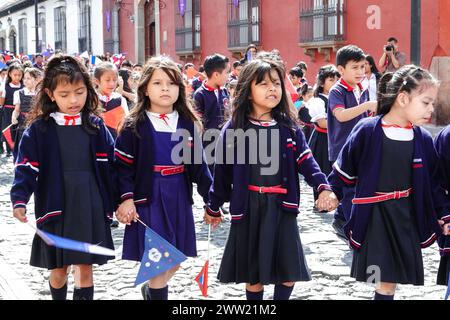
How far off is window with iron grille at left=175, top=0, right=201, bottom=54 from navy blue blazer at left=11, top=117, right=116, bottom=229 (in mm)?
18421

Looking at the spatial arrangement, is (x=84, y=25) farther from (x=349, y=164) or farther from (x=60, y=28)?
(x=349, y=164)

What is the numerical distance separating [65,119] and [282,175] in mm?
1283

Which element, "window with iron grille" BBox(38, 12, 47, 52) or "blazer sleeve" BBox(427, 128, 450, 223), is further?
"window with iron grille" BBox(38, 12, 47, 52)

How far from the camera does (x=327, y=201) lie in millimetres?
3988

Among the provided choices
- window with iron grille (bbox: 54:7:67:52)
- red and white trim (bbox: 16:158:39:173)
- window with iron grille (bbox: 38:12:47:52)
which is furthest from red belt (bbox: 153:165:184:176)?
window with iron grille (bbox: 38:12:47:52)

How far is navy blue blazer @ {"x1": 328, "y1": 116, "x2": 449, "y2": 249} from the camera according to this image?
391cm

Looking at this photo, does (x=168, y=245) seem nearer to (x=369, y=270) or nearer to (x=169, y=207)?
(x=169, y=207)

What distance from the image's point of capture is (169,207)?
4180 mm

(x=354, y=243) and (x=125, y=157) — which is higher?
(x=125, y=157)

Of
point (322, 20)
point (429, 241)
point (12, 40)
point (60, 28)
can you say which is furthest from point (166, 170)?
point (12, 40)

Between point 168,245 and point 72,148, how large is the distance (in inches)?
30.5

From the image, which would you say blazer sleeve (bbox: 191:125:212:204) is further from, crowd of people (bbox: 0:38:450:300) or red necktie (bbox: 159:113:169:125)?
red necktie (bbox: 159:113:169:125)

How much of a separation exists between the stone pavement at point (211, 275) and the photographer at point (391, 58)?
20.5ft
